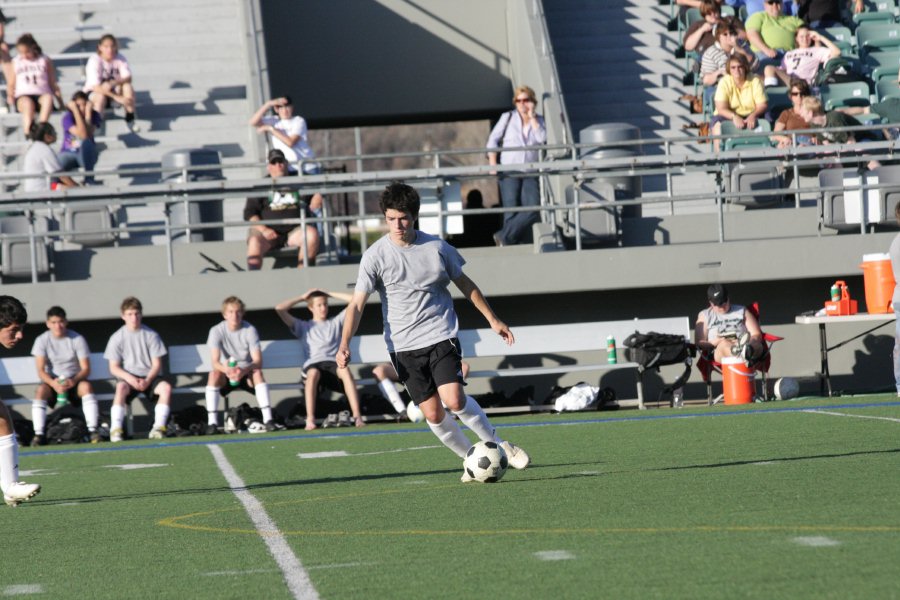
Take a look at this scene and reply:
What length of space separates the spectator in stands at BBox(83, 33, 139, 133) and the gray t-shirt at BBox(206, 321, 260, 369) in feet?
18.1

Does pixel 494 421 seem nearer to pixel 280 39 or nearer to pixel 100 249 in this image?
pixel 100 249

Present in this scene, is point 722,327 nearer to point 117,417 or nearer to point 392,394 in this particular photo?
point 392,394

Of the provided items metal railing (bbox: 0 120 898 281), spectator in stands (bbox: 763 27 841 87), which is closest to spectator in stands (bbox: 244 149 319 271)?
metal railing (bbox: 0 120 898 281)

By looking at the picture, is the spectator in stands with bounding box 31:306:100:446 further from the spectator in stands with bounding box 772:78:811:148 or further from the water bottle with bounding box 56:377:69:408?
the spectator in stands with bounding box 772:78:811:148

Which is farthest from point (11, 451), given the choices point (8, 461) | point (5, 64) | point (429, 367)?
point (5, 64)

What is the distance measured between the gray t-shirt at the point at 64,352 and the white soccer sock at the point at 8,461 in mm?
7784

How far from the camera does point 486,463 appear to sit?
28.0 ft

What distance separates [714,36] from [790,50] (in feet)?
3.98

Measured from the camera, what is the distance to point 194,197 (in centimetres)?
1688

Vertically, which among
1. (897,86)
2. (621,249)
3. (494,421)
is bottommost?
(494,421)

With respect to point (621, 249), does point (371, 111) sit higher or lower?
higher

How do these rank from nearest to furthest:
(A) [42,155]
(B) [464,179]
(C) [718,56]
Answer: (B) [464,179] < (A) [42,155] < (C) [718,56]

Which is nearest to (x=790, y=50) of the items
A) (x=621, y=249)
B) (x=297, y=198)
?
(x=621, y=249)

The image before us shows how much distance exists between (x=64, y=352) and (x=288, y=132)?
14.4 ft
